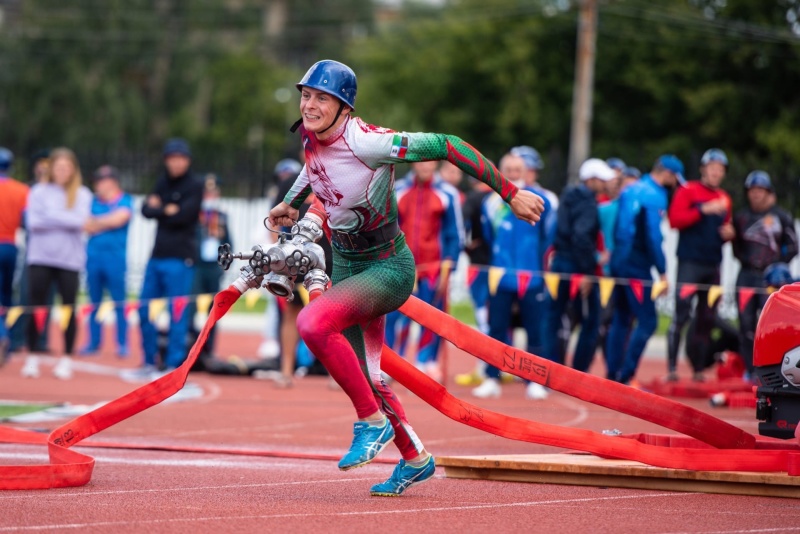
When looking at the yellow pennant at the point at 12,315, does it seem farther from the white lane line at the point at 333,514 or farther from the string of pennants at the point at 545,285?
the white lane line at the point at 333,514

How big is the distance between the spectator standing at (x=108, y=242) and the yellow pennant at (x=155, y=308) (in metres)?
1.89

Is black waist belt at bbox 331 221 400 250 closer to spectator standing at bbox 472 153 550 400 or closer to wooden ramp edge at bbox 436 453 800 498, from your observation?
wooden ramp edge at bbox 436 453 800 498

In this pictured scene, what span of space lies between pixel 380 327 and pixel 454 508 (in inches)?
44.8

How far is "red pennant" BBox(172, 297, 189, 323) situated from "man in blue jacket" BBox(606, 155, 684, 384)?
4.89 m

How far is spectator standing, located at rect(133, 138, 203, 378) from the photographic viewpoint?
14391 millimetres

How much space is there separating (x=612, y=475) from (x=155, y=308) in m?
8.19

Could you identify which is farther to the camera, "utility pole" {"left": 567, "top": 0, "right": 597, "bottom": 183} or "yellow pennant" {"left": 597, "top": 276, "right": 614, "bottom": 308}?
"utility pole" {"left": 567, "top": 0, "right": 597, "bottom": 183}

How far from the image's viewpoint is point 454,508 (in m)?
6.52

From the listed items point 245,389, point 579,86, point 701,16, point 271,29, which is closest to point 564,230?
point 245,389

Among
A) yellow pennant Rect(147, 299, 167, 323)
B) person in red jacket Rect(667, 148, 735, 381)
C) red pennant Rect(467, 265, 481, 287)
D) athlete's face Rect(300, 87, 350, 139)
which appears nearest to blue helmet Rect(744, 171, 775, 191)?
person in red jacket Rect(667, 148, 735, 381)

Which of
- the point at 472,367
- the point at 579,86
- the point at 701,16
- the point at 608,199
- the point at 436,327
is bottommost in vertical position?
the point at 472,367

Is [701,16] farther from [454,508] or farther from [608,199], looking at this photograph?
[454,508]

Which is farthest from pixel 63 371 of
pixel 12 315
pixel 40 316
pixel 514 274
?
pixel 514 274

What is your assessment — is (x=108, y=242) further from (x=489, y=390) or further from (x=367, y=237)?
(x=367, y=237)
